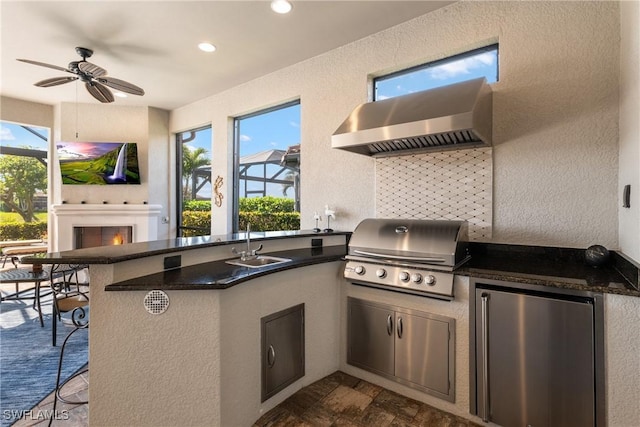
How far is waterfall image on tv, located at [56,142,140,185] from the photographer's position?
16.0 feet

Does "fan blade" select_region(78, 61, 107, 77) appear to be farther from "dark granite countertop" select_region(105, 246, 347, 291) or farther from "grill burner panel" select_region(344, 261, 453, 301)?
"grill burner panel" select_region(344, 261, 453, 301)

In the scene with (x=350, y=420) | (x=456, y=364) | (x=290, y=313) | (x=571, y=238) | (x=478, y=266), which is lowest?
(x=350, y=420)

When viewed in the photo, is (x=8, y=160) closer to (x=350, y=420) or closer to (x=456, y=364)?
(x=350, y=420)

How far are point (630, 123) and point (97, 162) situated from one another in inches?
244

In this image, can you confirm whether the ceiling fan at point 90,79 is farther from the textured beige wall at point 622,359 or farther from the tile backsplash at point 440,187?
the textured beige wall at point 622,359

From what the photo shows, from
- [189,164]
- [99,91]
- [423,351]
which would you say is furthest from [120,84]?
[423,351]

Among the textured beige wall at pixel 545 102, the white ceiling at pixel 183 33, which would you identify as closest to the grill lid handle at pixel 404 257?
the textured beige wall at pixel 545 102

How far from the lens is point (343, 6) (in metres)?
2.54

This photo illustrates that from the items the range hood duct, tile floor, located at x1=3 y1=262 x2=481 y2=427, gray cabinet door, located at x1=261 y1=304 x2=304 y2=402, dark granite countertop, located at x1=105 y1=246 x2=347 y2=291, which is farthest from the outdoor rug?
the range hood duct

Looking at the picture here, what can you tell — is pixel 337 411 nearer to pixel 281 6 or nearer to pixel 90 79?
pixel 281 6

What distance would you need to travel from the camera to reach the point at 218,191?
4.55m

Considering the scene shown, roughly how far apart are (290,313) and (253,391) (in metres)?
0.50

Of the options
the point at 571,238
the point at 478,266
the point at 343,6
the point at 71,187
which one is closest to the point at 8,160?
the point at 71,187

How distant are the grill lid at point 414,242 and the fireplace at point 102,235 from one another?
4.50m
